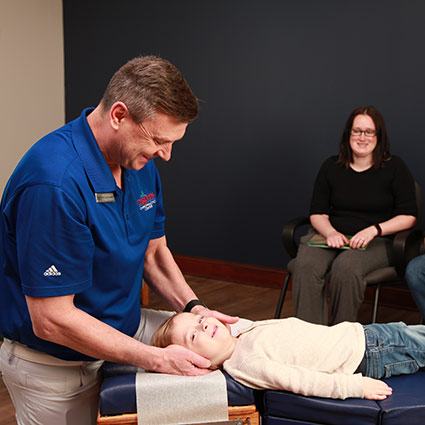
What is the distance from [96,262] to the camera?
4.98ft

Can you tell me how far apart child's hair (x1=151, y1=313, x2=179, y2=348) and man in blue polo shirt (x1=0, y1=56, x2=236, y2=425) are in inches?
4.5

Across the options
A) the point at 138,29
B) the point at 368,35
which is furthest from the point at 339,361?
the point at 138,29

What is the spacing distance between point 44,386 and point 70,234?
0.45m

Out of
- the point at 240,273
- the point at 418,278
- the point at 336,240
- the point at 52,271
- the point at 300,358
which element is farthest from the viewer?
the point at 240,273

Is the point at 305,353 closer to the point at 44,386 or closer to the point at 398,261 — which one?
the point at 44,386

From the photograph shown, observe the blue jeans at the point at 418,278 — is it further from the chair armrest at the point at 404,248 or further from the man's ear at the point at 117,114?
the man's ear at the point at 117,114

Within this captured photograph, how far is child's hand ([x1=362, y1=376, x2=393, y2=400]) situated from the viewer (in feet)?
5.17

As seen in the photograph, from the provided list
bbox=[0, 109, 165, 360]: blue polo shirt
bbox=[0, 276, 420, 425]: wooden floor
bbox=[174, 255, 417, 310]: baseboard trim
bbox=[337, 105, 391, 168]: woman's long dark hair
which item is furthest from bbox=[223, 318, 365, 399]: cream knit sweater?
bbox=[174, 255, 417, 310]: baseboard trim

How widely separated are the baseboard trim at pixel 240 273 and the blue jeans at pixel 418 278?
983mm

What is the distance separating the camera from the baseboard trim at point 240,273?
12.8ft

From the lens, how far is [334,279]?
2982mm

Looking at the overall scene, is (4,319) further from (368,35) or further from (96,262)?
(368,35)

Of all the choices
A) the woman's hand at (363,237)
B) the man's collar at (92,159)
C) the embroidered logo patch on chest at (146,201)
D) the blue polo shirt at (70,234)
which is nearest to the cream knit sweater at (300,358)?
the blue polo shirt at (70,234)

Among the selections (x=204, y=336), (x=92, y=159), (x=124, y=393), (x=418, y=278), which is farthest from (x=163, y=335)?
(x=418, y=278)
